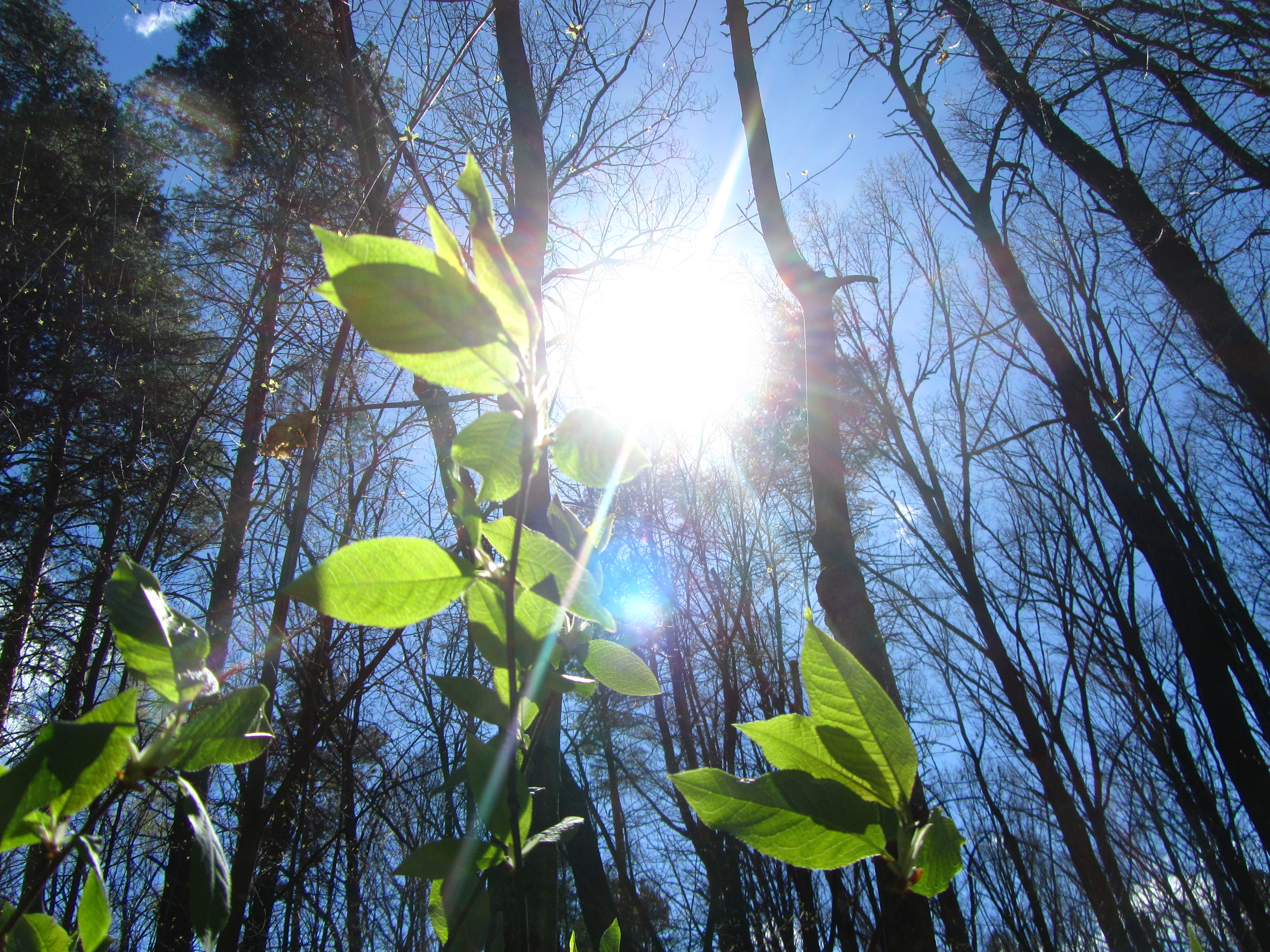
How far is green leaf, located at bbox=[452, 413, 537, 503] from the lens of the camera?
0.70ft

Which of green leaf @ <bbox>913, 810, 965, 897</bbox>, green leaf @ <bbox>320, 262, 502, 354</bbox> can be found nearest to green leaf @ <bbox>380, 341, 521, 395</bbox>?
→ green leaf @ <bbox>320, 262, 502, 354</bbox>

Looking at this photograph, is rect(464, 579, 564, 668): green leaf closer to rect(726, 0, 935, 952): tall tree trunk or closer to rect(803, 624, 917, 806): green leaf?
rect(803, 624, 917, 806): green leaf

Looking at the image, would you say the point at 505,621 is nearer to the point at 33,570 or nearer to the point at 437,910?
the point at 437,910

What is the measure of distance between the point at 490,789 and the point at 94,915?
8.1 inches

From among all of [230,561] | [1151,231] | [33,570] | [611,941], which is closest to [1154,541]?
[1151,231]

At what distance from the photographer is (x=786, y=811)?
25cm

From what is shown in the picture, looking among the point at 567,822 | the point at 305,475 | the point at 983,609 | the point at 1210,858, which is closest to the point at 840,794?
the point at 567,822

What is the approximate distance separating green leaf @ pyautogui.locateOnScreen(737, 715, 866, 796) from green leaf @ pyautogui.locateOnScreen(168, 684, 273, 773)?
0.64 ft

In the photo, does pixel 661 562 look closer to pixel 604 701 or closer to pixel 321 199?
pixel 604 701

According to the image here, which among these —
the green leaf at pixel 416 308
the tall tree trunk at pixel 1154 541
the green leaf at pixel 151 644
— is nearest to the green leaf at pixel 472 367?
the green leaf at pixel 416 308

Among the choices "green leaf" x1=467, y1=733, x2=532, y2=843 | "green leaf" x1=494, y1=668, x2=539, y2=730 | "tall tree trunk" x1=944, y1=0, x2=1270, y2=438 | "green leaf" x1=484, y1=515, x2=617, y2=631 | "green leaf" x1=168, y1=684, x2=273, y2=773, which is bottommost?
"green leaf" x1=467, y1=733, x2=532, y2=843

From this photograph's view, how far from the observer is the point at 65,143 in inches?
226

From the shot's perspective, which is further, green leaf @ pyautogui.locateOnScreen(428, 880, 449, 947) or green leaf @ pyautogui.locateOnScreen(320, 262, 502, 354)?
green leaf @ pyautogui.locateOnScreen(428, 880, 449, 947)

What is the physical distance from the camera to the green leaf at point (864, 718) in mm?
249
